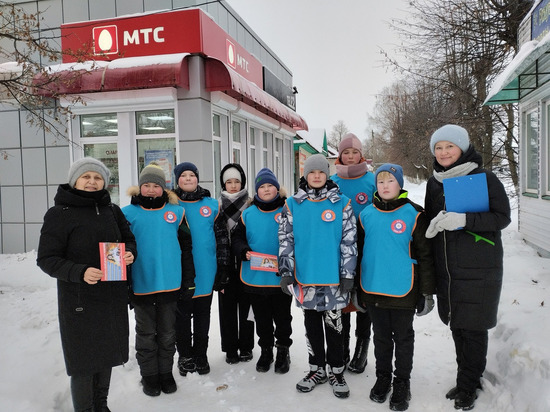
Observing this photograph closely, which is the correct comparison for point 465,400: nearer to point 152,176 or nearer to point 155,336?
point 155,336

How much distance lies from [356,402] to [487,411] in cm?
88

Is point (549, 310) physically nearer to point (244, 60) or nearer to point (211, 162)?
point (211, 162)

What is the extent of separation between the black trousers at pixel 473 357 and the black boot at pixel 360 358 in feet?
2.73

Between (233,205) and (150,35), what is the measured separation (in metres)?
4.62

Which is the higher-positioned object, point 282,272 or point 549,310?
point 282,272

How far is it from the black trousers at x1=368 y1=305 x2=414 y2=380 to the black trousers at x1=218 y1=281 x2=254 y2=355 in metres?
1.24

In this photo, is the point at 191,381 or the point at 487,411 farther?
the point at 191,381

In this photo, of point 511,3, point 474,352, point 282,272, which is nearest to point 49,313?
point 282,272

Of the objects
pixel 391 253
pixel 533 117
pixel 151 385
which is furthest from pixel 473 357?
pixel 533 117

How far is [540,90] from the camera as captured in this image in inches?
248

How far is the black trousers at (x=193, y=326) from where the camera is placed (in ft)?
11.3

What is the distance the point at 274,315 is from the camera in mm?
3537

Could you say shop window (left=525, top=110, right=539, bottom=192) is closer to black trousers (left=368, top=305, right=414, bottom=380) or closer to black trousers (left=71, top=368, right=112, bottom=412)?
black trousers (left=368, top=305, right=414, bottom=380)

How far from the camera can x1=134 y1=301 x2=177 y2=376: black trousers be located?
307 cm
